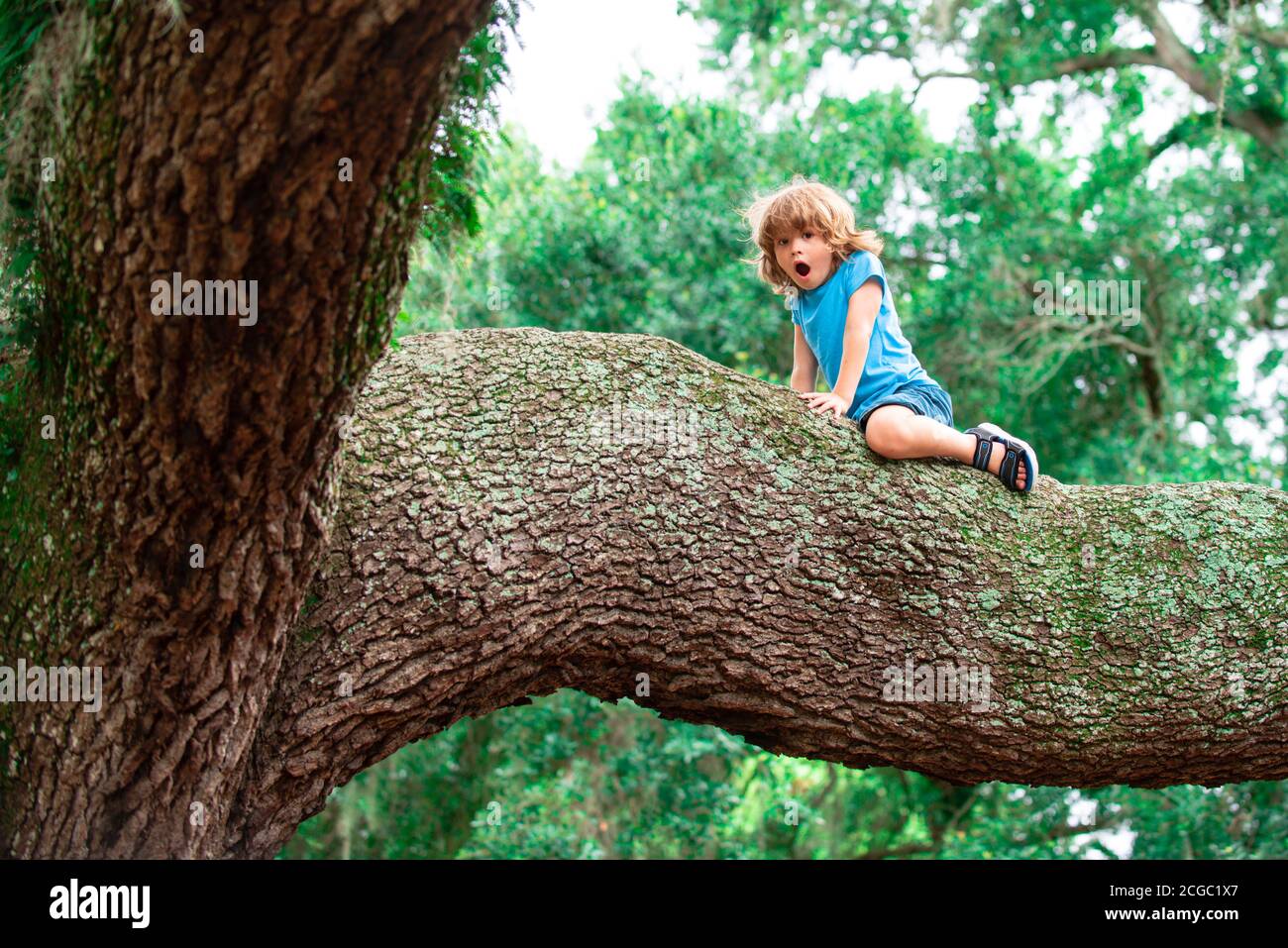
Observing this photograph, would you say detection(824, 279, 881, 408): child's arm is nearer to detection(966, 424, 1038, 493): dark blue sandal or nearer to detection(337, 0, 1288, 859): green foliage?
detection(966, 424, 1038, 493): dark blue sandal

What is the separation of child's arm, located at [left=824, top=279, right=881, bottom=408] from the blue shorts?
0.10m

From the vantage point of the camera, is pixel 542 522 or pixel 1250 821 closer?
pixel 542 522

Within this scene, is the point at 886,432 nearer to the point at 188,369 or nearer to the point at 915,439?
the point at 915,439

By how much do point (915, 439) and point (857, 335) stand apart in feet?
1.53

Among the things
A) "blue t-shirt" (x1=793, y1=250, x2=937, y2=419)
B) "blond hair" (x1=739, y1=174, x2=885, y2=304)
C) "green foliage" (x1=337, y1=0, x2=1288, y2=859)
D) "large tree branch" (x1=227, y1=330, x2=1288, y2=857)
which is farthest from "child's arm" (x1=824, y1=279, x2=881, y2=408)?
"green foliage" (x1=337, y1=0, x2=1288, y2=859)

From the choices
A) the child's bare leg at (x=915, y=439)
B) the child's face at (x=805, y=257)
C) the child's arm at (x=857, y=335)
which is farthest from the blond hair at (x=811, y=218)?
the child's bare leg at (x=915, y=439)

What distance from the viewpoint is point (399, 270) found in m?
2.16

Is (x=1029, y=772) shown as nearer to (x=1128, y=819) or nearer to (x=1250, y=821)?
(x=1250, y=821)

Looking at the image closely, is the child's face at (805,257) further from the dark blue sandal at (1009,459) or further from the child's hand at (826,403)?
the dark blue sandal at (1009,459)

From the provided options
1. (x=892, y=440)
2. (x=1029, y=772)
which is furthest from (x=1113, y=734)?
(x=892, y=440)

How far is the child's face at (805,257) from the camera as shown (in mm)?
3645

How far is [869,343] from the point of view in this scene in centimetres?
352

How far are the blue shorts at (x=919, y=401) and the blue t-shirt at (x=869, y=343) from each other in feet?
0.09

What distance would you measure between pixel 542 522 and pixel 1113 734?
1.51m
